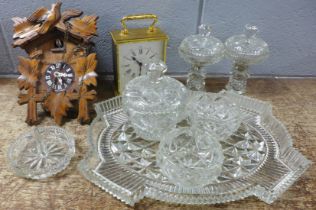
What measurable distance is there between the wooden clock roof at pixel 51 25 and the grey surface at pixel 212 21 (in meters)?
0.11

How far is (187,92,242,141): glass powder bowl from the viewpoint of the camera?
71 cm

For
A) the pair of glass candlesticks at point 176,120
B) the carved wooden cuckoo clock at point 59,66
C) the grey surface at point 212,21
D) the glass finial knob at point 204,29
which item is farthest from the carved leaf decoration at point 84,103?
the glass finial knob at point 204,29

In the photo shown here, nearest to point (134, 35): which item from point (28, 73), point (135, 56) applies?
point (135, 56)

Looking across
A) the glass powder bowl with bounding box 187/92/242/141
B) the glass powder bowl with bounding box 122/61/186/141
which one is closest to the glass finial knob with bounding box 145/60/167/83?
the glass powder bowl with bounding box 122/61/186/141

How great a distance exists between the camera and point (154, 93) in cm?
72

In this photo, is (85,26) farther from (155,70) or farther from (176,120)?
(176,120)

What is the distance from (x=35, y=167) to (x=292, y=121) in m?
0.64

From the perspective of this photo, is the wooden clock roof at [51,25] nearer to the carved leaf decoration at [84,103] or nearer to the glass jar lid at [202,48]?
the carved leaf decoration at [84,103]

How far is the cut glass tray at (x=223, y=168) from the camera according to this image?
59 cm

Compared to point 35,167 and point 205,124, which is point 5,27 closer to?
point 35,167

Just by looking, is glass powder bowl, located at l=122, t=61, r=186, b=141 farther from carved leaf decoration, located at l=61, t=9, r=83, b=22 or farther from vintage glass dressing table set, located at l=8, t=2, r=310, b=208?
carved leaf decoration, located at l=61, t=9, r=83, b=22

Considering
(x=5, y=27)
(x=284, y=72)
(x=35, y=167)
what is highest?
(x=5, y=27)

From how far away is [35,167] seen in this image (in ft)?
2.15

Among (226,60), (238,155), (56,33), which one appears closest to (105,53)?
(56,33)
